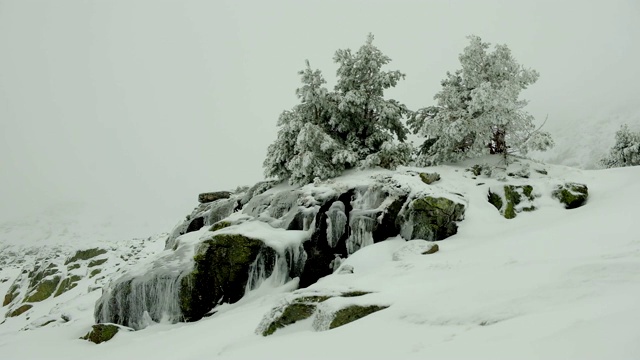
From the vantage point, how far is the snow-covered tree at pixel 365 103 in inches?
693

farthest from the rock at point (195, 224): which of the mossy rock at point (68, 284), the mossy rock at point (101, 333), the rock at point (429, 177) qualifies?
the mossy rock at point (68, 284)

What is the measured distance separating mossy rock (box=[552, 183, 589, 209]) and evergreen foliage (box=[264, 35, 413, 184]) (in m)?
6.33

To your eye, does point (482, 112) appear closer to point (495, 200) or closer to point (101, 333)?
point (495, 200)

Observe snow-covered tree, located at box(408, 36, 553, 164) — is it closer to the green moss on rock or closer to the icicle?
the green moss on rock

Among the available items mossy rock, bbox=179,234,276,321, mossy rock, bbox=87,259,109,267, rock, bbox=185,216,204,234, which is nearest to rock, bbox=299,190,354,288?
mossy rock, bbox=179,234,276,321

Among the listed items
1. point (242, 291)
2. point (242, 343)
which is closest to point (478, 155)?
point (242, 291)

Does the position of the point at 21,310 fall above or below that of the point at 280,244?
below

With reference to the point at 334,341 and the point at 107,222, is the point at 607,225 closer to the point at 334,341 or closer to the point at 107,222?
the point at 334,341

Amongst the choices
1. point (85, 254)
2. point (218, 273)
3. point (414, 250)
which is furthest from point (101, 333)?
point (85, 254)

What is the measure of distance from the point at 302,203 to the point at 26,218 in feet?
628

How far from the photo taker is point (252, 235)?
12.0m

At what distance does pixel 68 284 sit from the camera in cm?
2769

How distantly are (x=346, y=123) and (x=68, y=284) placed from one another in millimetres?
25957

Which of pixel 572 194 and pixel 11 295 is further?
pixel 11 295
